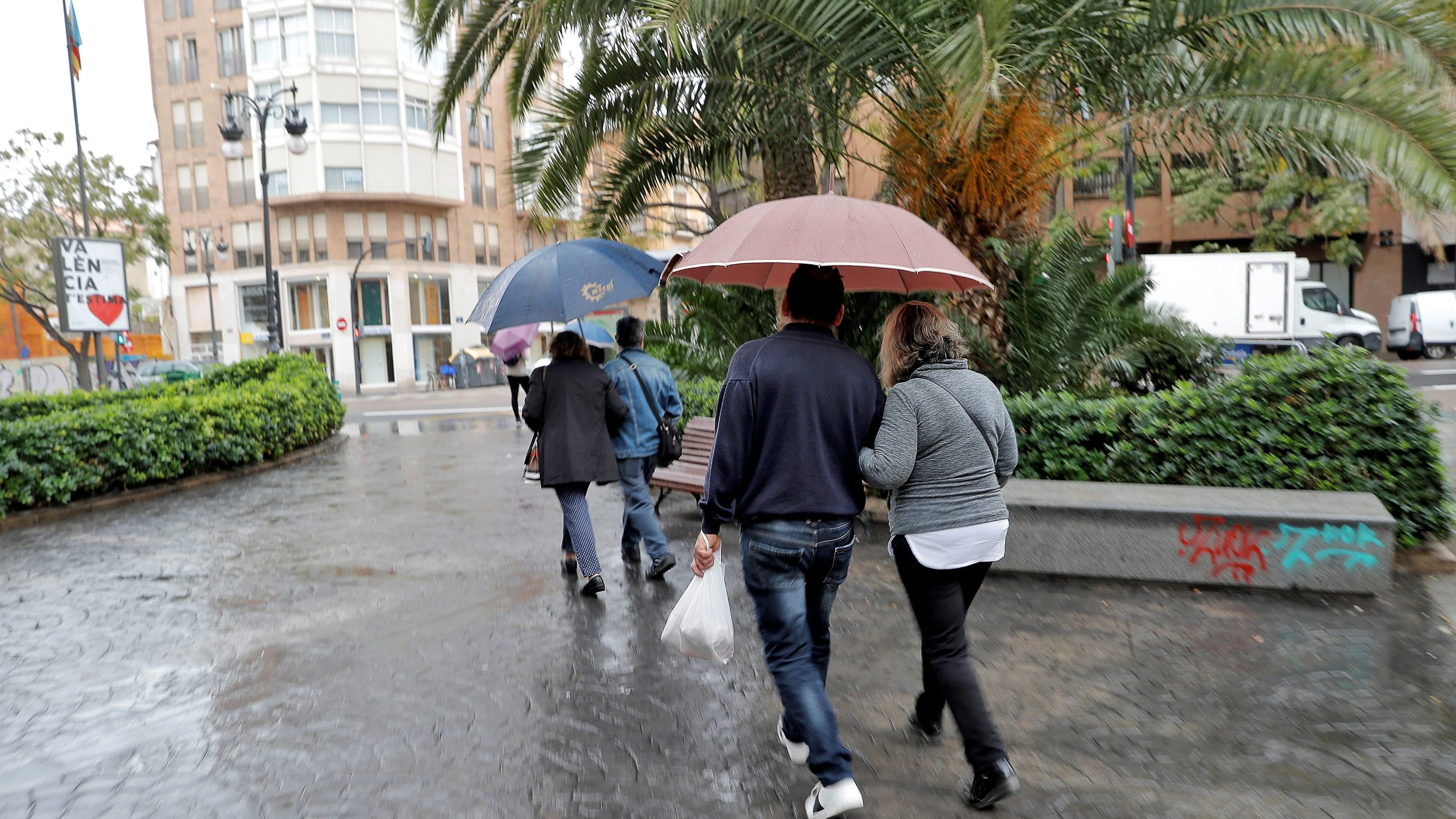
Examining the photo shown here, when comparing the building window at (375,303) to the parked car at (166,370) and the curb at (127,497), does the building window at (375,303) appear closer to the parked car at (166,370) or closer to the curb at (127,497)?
the parked car at (166,370)

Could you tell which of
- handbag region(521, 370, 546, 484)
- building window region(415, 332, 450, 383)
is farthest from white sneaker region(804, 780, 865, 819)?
building window region(415, 332, 450, 383)

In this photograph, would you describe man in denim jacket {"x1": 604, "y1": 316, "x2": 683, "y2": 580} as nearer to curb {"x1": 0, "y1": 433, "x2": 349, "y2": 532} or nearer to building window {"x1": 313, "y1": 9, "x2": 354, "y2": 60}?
curb {"x1": 0, "y1": 433, "x2": 349, "y2": 532}

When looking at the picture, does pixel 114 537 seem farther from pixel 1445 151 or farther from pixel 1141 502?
pixel 1445 151

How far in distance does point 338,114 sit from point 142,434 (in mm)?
39341

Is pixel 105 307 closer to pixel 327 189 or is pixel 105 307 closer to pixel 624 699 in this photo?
pixel 624 699

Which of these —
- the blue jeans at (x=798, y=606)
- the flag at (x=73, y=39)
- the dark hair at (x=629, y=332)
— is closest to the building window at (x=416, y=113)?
the flag at (x=73, y=39)

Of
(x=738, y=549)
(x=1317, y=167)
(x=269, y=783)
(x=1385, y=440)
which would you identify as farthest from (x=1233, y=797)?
(x=1317, y=167)

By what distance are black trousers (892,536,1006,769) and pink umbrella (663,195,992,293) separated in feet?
3.17

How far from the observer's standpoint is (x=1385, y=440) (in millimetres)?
6055

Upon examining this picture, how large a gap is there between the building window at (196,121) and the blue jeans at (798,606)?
5433 centimetres

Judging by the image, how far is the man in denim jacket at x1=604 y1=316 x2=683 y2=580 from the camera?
247 inches

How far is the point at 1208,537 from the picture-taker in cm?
565

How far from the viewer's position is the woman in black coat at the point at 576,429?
578cm

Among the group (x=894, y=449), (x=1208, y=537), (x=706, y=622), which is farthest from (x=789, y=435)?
(x=1208, y=537)
